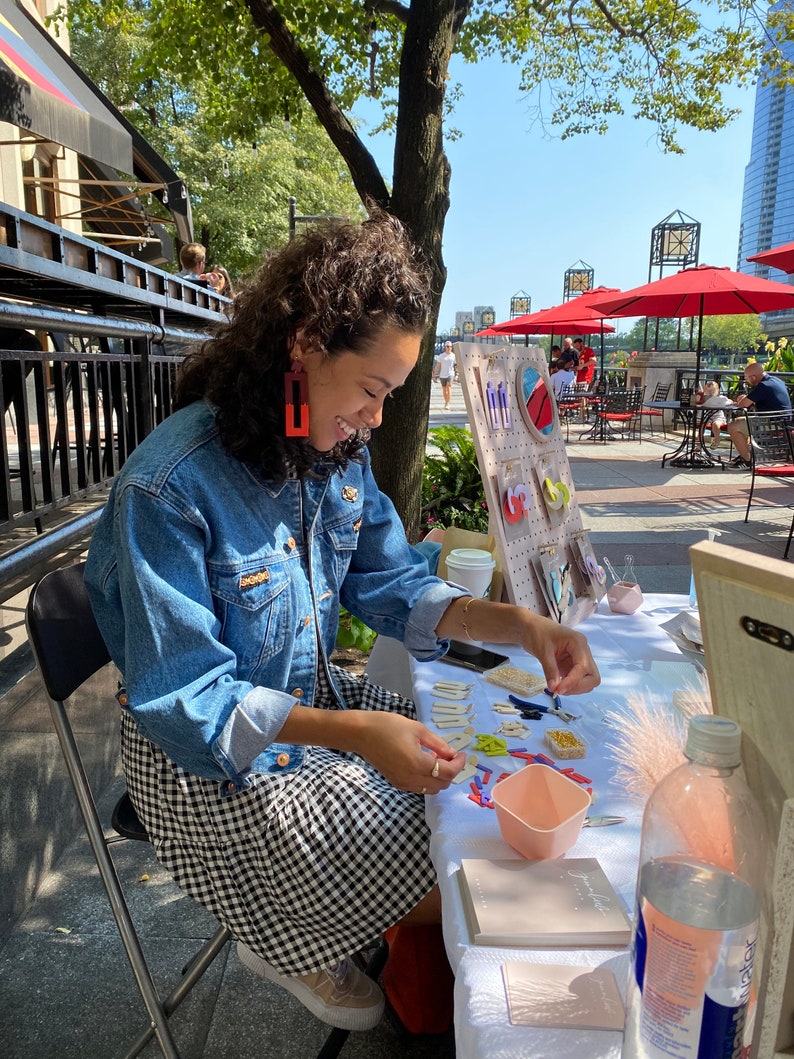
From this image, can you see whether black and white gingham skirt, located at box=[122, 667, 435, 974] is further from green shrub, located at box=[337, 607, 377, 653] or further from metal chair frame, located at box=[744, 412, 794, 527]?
metal chair frame, located at box=[744, 412, 794, 527]

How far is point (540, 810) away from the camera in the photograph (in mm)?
1185

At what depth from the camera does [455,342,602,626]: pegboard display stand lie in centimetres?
198

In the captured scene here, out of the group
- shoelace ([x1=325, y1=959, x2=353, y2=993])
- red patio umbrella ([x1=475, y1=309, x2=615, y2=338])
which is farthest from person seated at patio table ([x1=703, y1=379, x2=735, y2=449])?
shoelace ([x1=325, y1=959, x2=353, y2=993])

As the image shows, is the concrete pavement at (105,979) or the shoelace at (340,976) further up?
the shoelace at (340,976)

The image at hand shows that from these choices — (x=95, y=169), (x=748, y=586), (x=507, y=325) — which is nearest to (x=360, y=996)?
(x=748, y=586)

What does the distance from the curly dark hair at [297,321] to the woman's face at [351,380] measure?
0.06 ft

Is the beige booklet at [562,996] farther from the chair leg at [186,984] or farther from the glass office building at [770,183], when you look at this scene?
the glass office building at [770,183]

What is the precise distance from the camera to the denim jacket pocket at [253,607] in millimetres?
1380

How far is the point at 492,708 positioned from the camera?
1.57 metres

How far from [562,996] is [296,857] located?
0.63 metres

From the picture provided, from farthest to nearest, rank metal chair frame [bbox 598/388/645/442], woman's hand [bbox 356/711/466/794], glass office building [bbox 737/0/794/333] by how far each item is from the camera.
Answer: glass office building [bbox 737/0/794/333]
metal chair frame [bbox 598/388/645/442]
woman's hand [bbox 356/711/466/794]

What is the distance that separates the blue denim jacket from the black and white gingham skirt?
0.08m

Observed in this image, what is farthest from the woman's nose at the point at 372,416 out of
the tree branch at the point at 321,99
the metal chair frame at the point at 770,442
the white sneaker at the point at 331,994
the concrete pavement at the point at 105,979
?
the metal chair frame at the point at 770,442

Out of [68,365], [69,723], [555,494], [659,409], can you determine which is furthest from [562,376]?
[69,723]
